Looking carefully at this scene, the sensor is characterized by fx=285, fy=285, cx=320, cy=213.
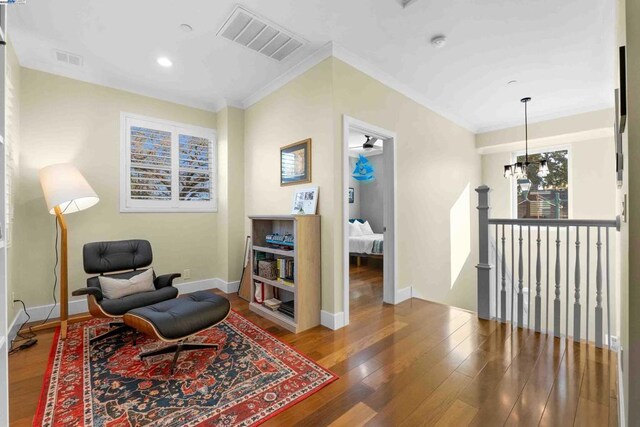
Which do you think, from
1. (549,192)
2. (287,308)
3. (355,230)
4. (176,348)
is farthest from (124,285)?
(549,192)

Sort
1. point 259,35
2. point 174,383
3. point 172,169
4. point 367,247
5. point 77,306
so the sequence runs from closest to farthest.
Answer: point 174,383 < point 259,35 < point 77,306 < point 172,169 < point 367,247

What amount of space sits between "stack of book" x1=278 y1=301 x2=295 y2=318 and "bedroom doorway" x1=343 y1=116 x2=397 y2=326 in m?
0.55

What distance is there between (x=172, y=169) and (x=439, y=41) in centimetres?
350

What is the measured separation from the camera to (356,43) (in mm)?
2771

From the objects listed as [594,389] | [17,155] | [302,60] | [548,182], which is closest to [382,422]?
[594,389]

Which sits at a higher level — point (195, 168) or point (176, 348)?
point (195, 168)

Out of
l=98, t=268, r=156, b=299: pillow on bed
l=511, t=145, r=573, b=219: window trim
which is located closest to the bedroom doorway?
l=98, t=268, r=156, b=299: pillow on bed

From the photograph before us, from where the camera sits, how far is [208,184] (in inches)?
167

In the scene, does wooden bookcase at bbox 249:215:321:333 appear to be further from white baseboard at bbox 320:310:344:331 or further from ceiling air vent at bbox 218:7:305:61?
ceiling air vent at bbox 218:7:305:61

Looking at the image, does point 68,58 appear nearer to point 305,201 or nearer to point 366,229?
point 305,201

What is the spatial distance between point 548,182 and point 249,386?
5.88m

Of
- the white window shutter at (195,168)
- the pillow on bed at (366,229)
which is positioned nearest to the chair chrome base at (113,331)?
the white window shutter at (195,168)

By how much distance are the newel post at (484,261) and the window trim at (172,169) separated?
3530 millimetres

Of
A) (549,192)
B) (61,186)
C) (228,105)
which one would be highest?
(228,105)
